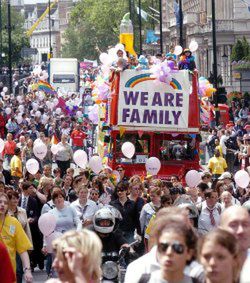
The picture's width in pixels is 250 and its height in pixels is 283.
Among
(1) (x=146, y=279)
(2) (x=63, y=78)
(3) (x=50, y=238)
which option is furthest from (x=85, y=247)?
(2) (x=63, y=78)

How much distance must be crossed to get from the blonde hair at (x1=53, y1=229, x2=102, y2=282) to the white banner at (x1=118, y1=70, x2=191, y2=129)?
70.3 feet

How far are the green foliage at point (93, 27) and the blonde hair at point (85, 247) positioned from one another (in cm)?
12605

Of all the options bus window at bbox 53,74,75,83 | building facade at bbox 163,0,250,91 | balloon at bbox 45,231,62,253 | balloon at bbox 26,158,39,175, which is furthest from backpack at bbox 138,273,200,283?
bus window at bbox 53,74,75,83

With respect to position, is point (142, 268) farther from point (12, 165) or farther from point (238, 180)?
point (12, 165)

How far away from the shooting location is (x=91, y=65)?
107938 millimetres

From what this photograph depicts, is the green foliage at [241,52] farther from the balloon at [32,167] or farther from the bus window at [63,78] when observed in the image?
the balloon at [32,167]

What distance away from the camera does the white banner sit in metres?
30.0

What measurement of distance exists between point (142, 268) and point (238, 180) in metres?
14.2

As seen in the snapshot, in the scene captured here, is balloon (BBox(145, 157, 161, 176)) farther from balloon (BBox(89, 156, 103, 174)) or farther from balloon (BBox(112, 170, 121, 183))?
balloon (BBox(89, 156, 103, 174))

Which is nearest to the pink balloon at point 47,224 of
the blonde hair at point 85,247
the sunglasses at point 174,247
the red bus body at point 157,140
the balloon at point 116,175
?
the sunglasses at point 174,247

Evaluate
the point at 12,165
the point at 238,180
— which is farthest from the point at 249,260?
the point at 12,165

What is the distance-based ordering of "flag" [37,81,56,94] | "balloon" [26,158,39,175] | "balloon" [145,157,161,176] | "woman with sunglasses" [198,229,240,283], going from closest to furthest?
1. "woman with sunglasses" [198,229,240,283]
2. "balloon" [26,158,39,175]
3. "balloon" [145,157,161,176]
4. "flag" [37,81,56,94]

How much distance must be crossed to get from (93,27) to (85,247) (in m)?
152

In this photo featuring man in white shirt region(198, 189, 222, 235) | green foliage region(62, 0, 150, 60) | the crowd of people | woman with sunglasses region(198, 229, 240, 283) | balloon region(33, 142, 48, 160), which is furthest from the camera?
green foliage region(62, 0, 150, 60)
